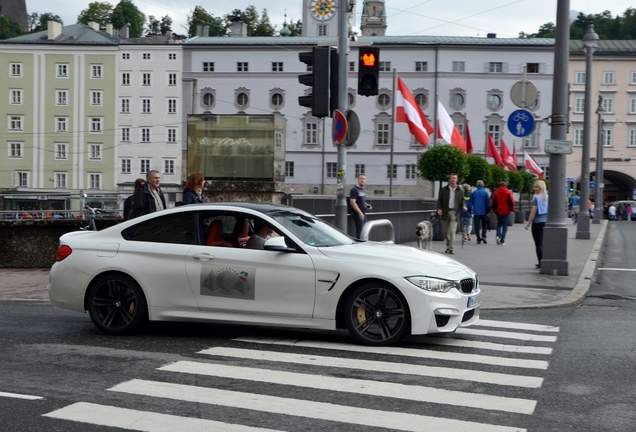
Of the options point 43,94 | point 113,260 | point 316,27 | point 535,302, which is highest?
point 316,27

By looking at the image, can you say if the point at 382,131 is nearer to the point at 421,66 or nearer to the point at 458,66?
the point at 421,66

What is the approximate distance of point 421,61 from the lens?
9500cm

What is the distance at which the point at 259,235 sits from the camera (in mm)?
10062

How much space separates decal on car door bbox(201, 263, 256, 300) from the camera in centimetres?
976

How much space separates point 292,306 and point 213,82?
293 ft

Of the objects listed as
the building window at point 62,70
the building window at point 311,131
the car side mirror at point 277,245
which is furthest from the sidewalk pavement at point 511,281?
the building window at point 62,70

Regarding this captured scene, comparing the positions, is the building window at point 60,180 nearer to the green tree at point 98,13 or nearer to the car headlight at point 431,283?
the green tree at point 98,13

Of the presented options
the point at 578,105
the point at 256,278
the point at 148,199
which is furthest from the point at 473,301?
the point at 578,105

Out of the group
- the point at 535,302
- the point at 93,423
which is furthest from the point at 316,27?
the point at 93,423

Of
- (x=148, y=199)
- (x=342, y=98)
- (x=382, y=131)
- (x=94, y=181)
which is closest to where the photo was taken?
(x=148, y=199)

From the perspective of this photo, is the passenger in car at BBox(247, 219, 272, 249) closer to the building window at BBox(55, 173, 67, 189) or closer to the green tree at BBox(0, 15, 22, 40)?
the building window at BBox(55, 173, 67, 189)

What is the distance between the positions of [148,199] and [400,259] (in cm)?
580

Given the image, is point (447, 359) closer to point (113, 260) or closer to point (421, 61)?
point (113, 260)

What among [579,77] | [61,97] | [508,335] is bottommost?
[508,335]
